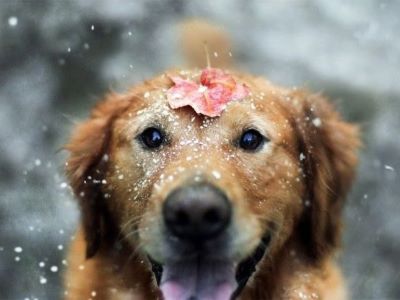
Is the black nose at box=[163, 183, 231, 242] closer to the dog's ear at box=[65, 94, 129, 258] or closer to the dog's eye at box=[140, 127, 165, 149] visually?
the dog's eye at box=[140, 127, 165, 149]

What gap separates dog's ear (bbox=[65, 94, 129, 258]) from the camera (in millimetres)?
4363

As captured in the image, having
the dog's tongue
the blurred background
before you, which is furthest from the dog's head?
the blurred background

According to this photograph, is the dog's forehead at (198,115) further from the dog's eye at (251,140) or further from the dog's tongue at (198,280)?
the dog's tongue at (198,280)

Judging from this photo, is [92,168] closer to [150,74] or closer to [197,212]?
[197,212]

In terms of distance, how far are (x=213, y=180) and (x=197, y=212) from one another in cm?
22

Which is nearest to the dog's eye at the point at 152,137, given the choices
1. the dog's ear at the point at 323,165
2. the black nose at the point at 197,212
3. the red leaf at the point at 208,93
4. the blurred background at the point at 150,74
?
the red leaf at the point at 208,93

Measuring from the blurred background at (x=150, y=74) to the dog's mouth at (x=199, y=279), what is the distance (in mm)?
2488

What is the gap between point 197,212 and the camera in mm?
3365

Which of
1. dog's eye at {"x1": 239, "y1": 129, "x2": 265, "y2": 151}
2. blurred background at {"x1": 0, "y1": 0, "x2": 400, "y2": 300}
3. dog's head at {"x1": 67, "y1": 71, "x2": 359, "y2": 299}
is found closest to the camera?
dog's head at {"x1": 67, "y1": 71, "x2": 359, "y2": 299}

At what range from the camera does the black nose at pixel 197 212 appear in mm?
3373

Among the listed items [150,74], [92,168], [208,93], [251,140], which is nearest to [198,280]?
[251,140]

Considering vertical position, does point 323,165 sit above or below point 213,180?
below

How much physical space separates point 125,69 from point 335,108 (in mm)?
3873

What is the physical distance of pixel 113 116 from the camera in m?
4.43
